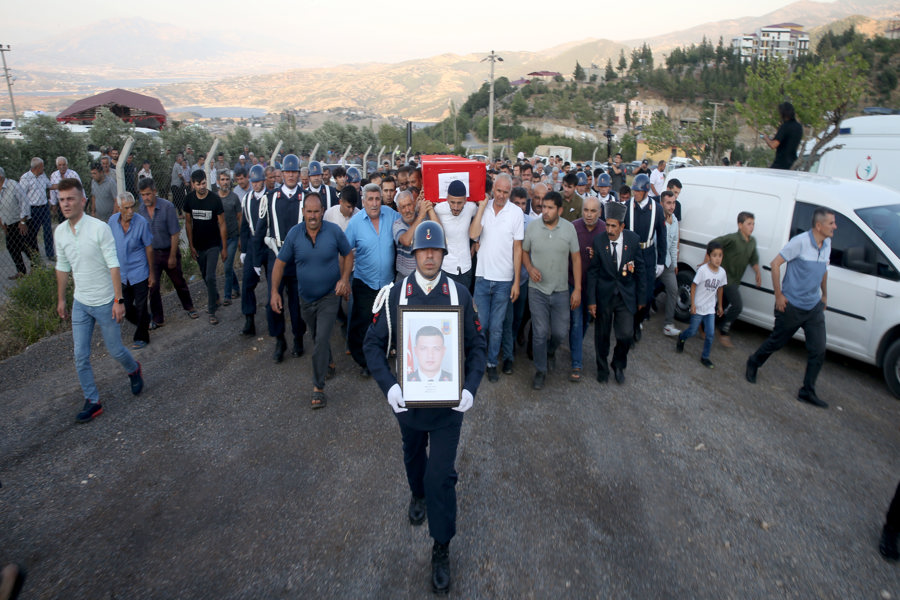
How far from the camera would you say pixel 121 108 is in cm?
4419

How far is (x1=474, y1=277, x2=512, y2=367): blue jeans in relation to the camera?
6.05 metres

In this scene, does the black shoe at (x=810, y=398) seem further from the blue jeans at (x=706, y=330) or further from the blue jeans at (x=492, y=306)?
the blue jeans at (x=492, y=306)

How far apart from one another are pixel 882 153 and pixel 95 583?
13479mm

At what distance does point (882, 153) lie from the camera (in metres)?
10.4

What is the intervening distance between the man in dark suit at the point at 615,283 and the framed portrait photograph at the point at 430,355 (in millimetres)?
3469

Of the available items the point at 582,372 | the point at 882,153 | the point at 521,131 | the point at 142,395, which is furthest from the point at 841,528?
the point at 521,131

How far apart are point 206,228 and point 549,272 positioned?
517 centimetres

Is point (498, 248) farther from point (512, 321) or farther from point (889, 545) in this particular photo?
point (889, 545)

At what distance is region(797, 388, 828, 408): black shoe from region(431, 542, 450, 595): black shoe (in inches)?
180

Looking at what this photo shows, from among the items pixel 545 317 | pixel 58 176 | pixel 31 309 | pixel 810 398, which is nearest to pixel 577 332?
pixel 545 317

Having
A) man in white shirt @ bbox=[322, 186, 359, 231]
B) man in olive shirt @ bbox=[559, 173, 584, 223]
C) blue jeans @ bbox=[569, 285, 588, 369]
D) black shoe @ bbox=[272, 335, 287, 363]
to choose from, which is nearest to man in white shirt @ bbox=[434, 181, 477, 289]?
man in white shirt @ bbox=[322, 186, 359, 231]

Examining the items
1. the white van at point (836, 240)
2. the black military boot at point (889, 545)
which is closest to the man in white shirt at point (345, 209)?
the white van at point (836, 240)

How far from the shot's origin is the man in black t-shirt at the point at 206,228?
25.6ft

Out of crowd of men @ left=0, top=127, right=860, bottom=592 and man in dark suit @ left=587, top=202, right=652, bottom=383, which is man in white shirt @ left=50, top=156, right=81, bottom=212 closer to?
crowd of men @ left=0, top=127, right=860, bottom=592
